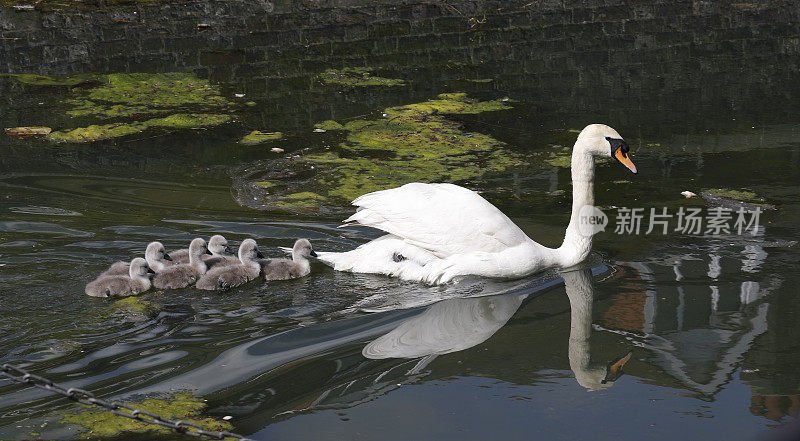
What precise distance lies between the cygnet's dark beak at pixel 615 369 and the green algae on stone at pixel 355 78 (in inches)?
279

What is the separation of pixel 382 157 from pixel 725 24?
8394mm

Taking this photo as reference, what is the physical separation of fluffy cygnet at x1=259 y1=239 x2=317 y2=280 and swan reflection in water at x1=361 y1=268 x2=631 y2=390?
106cm

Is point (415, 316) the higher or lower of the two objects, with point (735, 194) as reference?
lower

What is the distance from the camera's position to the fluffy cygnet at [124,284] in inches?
233

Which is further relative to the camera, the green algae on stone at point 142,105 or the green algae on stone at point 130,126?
the green algae on stone at point 142,105

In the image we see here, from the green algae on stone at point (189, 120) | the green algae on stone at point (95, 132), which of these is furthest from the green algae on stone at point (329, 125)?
the green algae on stone at point (95, 132)

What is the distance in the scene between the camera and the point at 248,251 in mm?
6340

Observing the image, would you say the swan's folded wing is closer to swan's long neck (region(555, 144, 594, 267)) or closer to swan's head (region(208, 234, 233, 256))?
swan's long neck (region(555, 144, 594, 267))

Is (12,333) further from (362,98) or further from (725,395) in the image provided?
(362,98)

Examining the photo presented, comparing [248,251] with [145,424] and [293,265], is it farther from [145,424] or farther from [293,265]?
[145,424]

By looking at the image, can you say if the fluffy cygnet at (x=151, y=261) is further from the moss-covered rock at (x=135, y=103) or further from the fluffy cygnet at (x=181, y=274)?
the moss-covered rock at (x=135, y=103)

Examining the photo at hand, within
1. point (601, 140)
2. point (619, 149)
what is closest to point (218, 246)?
point (601, 140)

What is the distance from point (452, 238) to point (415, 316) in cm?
76

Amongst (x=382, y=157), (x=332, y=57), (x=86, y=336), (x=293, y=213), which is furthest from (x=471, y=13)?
(x=86, y=336)
